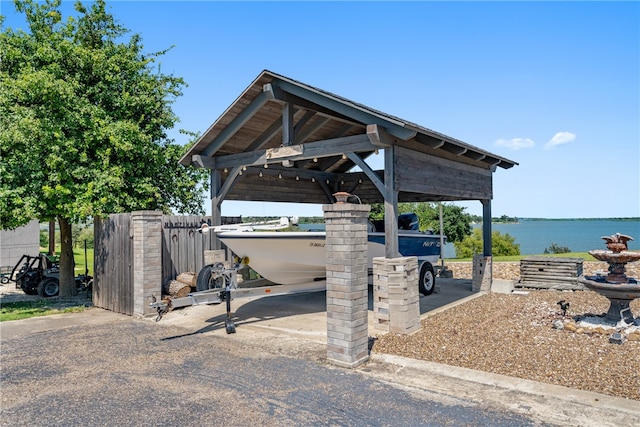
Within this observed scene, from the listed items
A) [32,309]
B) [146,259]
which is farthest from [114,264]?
[32,309]

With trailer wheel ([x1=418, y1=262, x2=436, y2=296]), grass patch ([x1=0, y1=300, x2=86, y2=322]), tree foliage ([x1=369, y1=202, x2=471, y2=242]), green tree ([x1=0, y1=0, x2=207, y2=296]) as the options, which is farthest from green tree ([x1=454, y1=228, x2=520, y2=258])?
grass patch ([x1=0, y1=300, x2=86, y2=322])

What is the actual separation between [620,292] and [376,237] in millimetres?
4880

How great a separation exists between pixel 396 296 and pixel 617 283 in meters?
3.44

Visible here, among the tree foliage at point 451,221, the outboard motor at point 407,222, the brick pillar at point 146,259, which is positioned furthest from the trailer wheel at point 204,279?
the tree foliage at point 451,221

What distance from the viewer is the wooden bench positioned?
36.9 feet

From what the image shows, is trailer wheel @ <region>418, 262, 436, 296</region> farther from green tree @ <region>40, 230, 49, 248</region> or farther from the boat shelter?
green tree @ <region>40, 230, 49, 248</region>

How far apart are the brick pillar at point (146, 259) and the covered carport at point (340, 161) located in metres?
1.63

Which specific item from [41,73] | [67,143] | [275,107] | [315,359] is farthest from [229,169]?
[315,359]

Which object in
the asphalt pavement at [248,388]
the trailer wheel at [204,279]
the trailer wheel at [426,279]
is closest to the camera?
the asphalt pavement at [248,388]

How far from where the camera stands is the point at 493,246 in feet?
101

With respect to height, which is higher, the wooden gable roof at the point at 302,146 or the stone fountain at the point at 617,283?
the wooden gable roof at the point at 302,146

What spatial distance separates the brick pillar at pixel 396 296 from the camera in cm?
692

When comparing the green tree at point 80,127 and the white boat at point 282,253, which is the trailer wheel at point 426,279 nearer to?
the white boat at point 282,253

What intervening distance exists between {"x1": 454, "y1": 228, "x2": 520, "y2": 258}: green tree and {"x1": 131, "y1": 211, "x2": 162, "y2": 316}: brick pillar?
26145 millimetres
